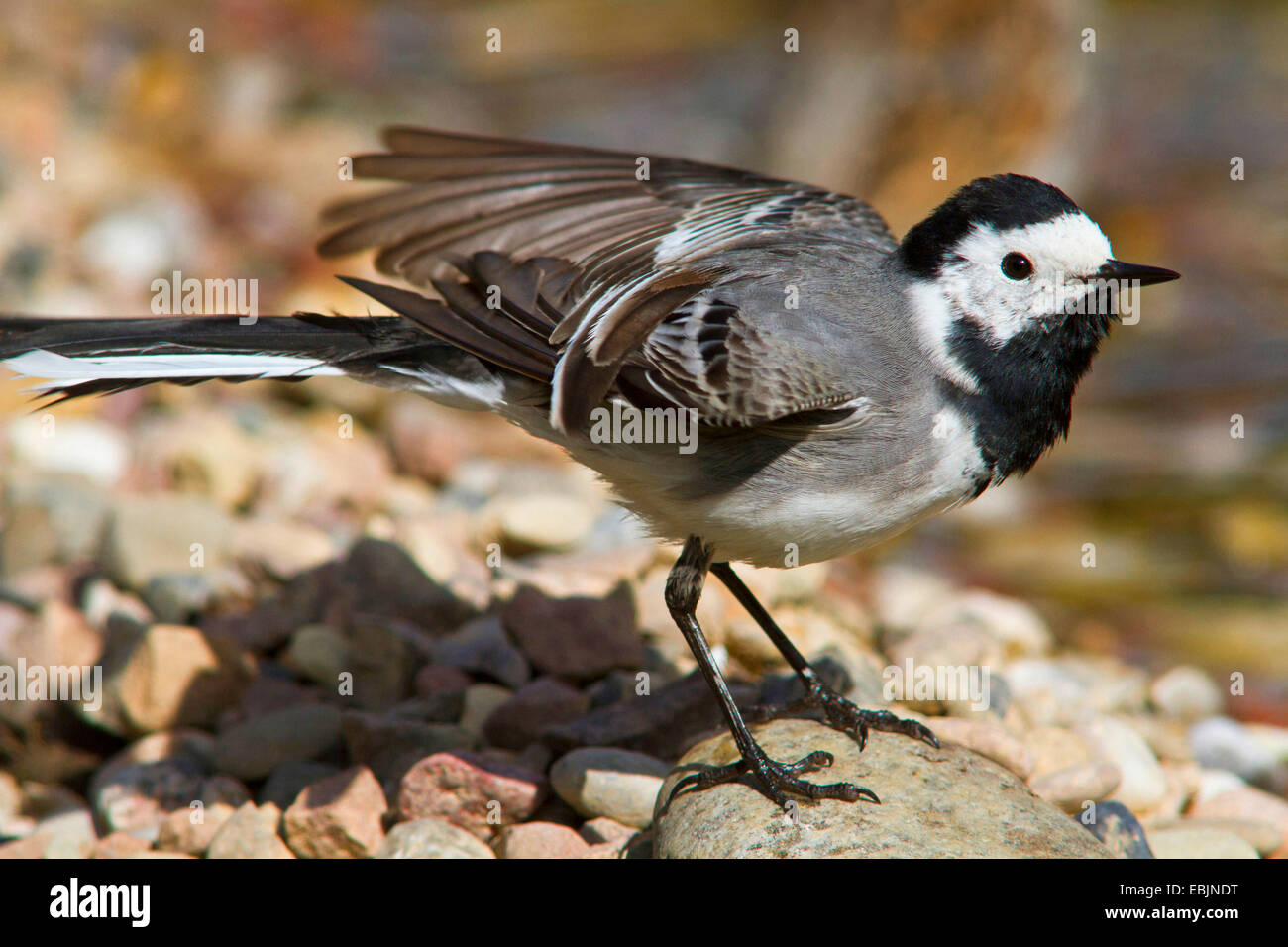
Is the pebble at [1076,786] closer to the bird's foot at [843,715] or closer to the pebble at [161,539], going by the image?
the bird's foot at [843,715]

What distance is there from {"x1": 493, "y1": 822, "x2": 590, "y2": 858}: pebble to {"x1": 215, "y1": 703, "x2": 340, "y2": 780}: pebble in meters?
0.95

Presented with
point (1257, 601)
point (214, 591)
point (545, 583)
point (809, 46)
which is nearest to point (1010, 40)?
point (809, 46)

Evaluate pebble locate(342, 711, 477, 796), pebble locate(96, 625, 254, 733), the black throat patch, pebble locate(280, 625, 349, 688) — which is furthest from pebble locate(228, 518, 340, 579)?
the black throat patch

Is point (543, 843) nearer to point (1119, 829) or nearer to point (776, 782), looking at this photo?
point (776, 782)

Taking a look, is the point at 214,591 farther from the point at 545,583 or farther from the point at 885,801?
the point at 885,801

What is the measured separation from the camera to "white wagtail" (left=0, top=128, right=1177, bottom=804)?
11.6ft

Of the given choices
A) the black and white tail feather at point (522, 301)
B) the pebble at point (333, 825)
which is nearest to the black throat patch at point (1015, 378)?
the black and white tail feather at point (522, 301)

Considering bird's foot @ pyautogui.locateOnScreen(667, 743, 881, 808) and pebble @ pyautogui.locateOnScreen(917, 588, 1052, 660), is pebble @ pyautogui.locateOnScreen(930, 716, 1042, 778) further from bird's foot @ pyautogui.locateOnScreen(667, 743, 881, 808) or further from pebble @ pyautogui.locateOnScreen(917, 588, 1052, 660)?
pebble @ pyautogui.locateOnScreen(917, 588, 1052, 660)

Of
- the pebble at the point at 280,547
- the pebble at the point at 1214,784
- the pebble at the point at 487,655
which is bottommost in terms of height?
the pebble at the point at 1214,784

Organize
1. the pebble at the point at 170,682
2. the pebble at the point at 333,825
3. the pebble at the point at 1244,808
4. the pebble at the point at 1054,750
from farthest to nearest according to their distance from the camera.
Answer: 1. the pebble at the point at 170,682
2. the pebble at the point at 1244,808
3. the pebble at the point at 1054,750
4. the pebble at the point at 333,825

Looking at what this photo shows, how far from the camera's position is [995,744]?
13.3 ft

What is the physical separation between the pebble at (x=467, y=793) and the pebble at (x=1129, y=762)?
2033 millimetres

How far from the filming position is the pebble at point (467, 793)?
3.89 m
